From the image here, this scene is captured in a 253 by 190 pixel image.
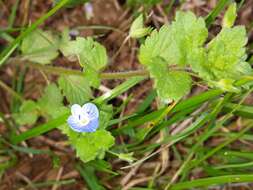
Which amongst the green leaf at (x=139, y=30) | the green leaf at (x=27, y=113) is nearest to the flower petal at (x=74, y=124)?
the green leaf at (x=139, y=30)

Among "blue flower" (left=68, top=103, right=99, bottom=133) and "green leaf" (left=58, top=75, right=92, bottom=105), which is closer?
"blue flower" (left=68, top=103, right=99, bottom=133)

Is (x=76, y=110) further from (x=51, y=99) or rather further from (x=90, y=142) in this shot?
(x=51, y=99)

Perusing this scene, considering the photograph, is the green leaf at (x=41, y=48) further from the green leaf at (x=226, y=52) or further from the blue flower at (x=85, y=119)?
the green leaf at (x=226, y=52)

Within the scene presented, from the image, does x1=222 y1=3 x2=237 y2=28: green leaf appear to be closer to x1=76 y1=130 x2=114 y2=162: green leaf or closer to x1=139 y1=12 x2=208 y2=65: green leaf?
x1=139 y1=12 x2=208 y2=65: green leaf

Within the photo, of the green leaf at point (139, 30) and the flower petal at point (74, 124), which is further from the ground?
the green leaf at point (139, 30)

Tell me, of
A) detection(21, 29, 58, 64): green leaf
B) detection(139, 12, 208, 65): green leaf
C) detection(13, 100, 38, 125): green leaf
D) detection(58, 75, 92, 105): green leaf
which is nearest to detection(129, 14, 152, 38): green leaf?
detection(139, 12, 208, 65): green leaf

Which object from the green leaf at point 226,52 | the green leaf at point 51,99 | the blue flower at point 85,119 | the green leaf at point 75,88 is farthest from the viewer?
the green leaf at point 51,99
